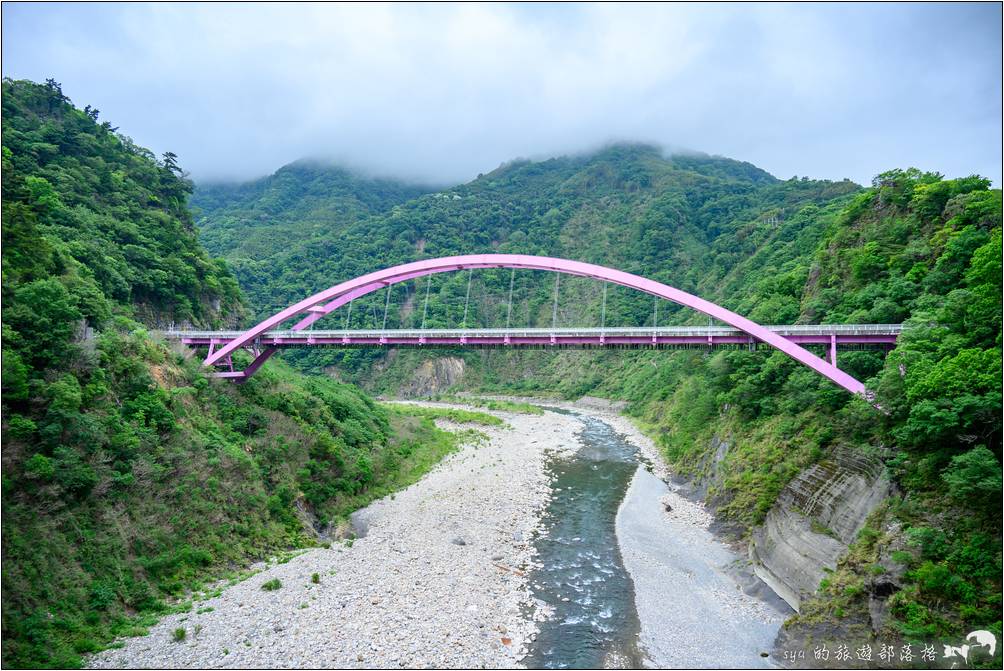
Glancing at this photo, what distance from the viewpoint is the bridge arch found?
61.5ft

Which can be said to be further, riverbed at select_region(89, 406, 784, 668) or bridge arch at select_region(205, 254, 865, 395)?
bridge arch at select_region(205, 254, 865, 395)

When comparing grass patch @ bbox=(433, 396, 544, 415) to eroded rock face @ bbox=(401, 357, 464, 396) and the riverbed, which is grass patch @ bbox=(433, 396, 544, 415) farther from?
the riverbed

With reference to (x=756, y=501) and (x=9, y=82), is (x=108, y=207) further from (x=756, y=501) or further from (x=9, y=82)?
(x=756, y=501)

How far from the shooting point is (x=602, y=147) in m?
130

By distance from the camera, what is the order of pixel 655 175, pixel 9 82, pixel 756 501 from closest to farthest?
pixel 756 501 < pixel 9 82 < pixel 655 175

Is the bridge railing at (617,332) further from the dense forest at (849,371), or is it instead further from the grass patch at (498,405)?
the grass patch at (498,405)

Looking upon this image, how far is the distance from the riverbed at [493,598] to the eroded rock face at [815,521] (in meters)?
0.94

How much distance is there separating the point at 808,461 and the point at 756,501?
7.50 feet

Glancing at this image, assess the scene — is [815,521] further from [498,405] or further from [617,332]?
[498,405]

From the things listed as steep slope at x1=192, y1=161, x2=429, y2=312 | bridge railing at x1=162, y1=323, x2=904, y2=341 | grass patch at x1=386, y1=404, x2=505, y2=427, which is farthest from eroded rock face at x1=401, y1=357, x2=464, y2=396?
bridge railing at x1=162, y1=323, x2=904, y2=341

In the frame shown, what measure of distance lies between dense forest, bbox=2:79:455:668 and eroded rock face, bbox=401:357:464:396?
1389 inches

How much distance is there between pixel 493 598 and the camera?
43.9 ft

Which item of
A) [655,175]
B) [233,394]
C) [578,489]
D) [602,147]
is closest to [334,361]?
[233,394]

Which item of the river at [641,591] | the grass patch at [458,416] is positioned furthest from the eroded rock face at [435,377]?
the river at [641,591]
